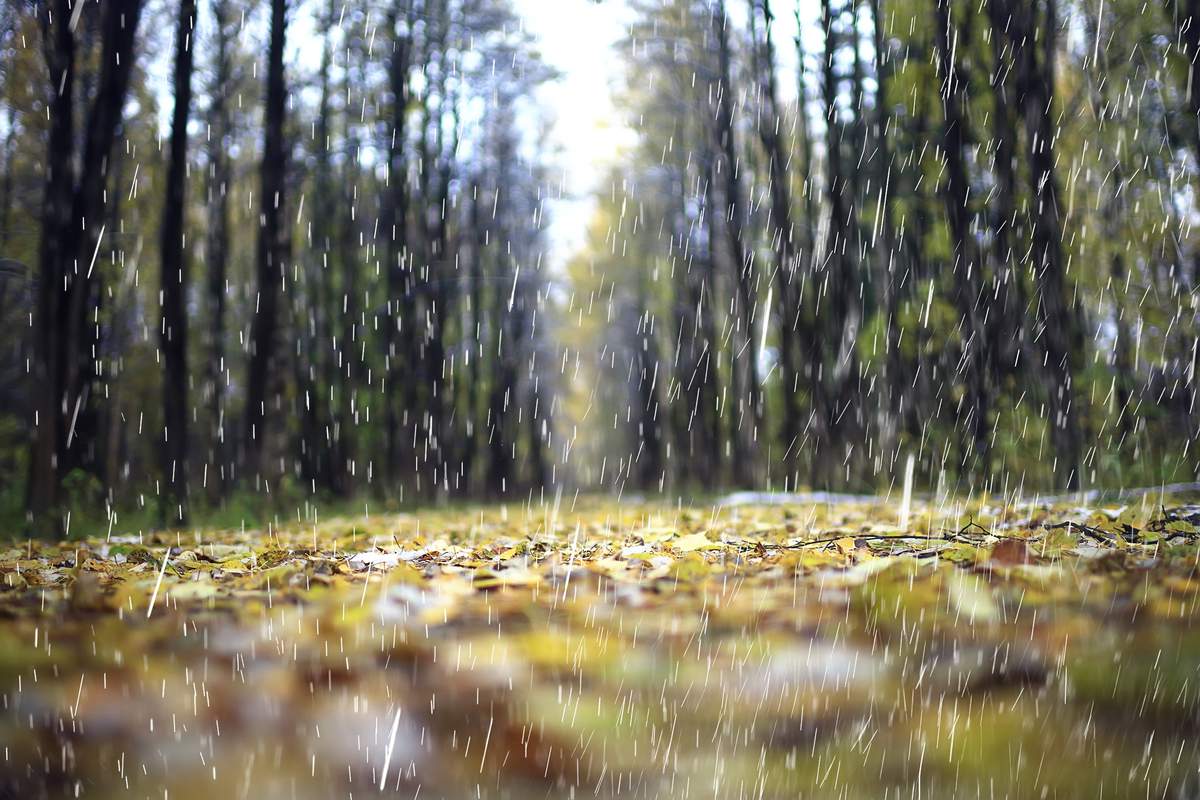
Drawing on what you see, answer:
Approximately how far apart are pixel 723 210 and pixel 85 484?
14478 mm

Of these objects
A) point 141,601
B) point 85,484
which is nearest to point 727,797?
point 141,601

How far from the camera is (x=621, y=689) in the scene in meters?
1.51

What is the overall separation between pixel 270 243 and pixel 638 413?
22288mm

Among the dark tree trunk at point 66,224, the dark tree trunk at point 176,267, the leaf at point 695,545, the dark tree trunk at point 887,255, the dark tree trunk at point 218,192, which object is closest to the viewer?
the leaf at point 695,545

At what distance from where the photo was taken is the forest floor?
1309mm

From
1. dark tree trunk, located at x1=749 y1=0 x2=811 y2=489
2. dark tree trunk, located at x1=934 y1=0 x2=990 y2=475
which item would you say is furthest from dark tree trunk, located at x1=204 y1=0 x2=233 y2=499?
dark tree trunk, located at x1=934 y1=0 x2=990 y2=475

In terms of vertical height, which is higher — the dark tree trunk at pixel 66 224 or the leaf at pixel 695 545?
the dark tree trunk at pixel 66 224

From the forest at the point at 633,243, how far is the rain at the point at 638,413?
0.10 metres

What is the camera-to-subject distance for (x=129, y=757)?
4.32 feet

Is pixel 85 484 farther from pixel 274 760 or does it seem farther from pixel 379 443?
pixel 379 443

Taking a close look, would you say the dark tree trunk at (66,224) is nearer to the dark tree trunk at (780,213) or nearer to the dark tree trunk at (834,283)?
the dark tree trunk at (834,283)

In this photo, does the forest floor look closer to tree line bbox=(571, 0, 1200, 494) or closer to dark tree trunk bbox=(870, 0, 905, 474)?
tree line bbox=(571, 0, 1200, 494)

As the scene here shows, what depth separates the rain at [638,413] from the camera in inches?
55.2

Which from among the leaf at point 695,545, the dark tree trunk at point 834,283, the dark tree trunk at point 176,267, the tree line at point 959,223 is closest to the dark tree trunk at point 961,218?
the tree line at point 959,223
